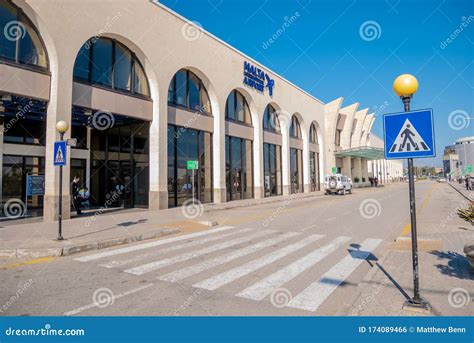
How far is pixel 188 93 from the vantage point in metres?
20.4

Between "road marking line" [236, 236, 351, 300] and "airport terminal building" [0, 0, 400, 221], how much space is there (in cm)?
1005

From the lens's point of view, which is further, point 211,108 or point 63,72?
point 211,108

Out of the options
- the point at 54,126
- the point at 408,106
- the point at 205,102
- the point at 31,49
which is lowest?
the point at 408,106

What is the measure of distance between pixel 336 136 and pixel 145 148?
3989cm

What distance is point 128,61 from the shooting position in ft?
54.3

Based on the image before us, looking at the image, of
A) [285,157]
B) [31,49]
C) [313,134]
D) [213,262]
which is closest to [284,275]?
[213,262]

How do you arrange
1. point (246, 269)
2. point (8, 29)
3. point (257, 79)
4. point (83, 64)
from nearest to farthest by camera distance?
1. point (246, 269)
2. point (8, 29)
3. point (83, 64)
4. point (257, 79)

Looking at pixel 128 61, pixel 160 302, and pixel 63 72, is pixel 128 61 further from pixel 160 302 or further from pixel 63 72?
pixel 160 302

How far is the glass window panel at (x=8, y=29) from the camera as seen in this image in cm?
1169

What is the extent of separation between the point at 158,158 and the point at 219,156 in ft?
19.7

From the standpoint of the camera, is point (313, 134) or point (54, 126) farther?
point (313, 134)

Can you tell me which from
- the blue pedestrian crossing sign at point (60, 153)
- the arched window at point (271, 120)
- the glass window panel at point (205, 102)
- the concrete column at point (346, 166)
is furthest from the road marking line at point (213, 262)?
the concrete column at point (346, 166)

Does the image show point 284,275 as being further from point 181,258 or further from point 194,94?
point 194,94
